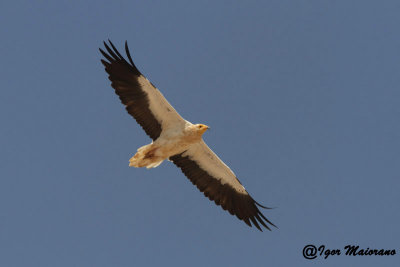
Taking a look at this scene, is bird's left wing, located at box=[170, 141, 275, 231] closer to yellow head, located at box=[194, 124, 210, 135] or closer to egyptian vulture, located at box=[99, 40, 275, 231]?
egyptian vulture, located at box=[99, 40, 275, 231]

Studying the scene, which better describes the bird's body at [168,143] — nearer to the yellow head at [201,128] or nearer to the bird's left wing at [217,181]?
the yellow head at [201,128]

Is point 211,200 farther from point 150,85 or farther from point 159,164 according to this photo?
point 150,85

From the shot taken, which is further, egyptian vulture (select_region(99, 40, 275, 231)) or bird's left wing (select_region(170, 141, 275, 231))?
bird's left wing (select_region(170, 141, 275, 231))

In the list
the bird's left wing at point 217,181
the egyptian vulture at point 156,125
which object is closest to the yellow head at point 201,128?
the egyptian vulture at point 156,125

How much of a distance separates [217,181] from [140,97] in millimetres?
3292

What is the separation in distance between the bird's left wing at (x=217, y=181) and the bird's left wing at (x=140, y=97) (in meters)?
1.13

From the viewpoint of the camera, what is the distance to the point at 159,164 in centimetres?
1369

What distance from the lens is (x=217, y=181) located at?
14.7m

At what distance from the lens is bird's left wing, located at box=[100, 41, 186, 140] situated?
1305 cm

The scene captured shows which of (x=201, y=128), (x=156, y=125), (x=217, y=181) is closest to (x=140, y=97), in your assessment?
(x=156, y=125)

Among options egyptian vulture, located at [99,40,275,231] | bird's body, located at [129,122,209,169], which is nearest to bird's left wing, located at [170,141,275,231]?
egyptian vulture, located at [99,40,275,231]

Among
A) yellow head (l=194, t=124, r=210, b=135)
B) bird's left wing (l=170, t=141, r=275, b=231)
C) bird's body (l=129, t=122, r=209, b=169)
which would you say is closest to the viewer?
yellow head (l=194, t=124, r=210, b=135)

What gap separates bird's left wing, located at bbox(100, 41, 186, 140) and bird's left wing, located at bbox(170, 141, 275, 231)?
3.72 ft

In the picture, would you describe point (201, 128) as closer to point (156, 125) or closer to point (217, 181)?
point (156, 125)
